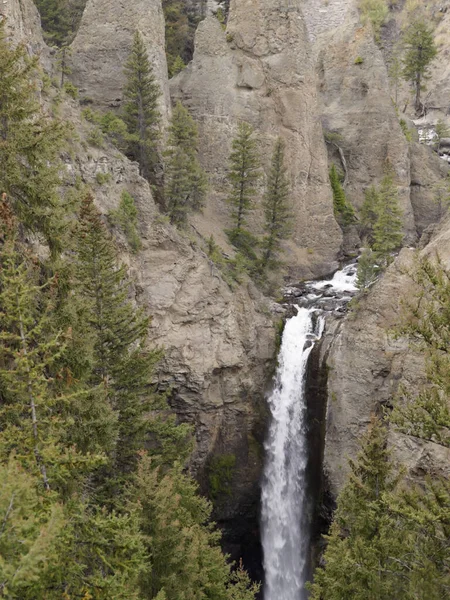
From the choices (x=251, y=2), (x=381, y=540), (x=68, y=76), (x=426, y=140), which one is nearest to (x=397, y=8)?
(x=426, y=140)

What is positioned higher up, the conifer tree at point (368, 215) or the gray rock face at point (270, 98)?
the gray rock face at point (270, 98)

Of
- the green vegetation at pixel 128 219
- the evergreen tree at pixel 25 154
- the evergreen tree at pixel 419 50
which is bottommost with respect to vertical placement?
the green vegetation at pixel 128 219

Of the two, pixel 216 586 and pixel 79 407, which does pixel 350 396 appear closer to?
pixel 216 586

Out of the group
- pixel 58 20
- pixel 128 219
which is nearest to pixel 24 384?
pixel 128 219

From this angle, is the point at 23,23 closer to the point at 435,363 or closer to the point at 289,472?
the point at 435,363

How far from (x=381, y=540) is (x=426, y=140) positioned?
5425 cm

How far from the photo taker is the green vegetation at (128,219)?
25.6 m

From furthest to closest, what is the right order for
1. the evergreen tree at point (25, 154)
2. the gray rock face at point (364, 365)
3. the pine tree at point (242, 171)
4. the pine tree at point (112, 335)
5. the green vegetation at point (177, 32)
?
the green vegetation at point (177, 32) < the pine tree at point (242, 171) < the gray rock face at point (364, 365) < the pine tree at point (112, 335) < the evergreen tree at point (25, 154)

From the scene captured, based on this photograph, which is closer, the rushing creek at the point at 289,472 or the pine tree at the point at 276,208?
the rushing creek at the point at 289,472

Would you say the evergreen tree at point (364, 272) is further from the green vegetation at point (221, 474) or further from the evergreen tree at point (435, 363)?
the evergreen tree at point (435, 363)

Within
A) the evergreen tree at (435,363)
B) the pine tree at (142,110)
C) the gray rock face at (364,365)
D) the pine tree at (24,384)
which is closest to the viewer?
the pine tree at (24,384)

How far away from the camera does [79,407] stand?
13.1 meters

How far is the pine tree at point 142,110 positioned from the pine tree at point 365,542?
81.0 ft

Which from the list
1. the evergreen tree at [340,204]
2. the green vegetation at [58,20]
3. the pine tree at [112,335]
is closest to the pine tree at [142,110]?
the green vegetation at [58,20]
